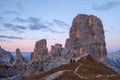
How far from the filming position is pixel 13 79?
109 metres

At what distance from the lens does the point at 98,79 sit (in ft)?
185

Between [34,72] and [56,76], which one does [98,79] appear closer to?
[56,76]

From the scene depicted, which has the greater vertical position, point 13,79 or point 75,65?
point 75,65

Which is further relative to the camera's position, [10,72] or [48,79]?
[10,72]

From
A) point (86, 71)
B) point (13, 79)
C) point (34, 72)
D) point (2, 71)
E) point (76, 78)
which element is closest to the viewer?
point (76, 78)

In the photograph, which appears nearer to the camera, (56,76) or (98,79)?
(98,79)

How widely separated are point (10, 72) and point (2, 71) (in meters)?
6.92

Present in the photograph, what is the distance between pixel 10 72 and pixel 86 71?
124m

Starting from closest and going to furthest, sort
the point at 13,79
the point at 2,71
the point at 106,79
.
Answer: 1. the point at 106,79
2. the point at 13,79
3. the point at 2,71

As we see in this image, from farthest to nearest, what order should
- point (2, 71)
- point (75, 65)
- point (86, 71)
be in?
point (2, 71) < point (75, 65) < point (86, 71)

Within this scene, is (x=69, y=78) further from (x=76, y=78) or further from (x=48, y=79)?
(x=48, y=79)

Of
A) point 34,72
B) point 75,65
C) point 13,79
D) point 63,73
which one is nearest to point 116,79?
point 63,73

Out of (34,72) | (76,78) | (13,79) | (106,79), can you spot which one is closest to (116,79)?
(106,79)

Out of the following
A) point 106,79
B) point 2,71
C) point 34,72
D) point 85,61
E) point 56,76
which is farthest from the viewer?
point 2,71
